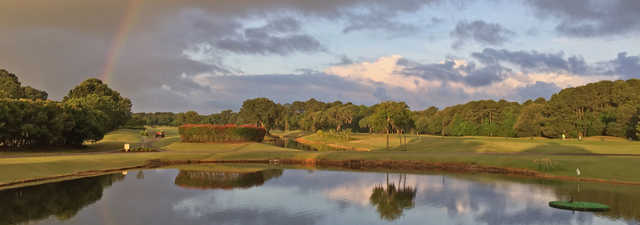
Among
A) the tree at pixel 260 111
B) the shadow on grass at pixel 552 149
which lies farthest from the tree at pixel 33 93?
the shadow on grass at pixel 552 149

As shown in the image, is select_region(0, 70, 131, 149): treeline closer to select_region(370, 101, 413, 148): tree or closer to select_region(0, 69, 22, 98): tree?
select_region(370, 101, 413, 148): tree

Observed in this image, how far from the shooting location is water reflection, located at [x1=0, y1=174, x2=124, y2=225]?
69.3 ft

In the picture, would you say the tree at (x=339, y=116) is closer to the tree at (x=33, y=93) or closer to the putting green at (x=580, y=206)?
the tree at (x=33, y=93)

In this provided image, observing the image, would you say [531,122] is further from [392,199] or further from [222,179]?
[222,179]

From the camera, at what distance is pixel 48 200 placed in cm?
2509

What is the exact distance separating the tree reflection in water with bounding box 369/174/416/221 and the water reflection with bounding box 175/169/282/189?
10069mm

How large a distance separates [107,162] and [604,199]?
4430 centimetres

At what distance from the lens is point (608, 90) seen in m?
106

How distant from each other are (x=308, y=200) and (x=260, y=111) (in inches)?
5114

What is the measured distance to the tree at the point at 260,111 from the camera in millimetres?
154500

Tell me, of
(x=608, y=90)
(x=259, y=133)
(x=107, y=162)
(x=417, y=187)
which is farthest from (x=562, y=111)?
(x=107, y=162)

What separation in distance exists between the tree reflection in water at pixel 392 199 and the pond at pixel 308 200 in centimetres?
6

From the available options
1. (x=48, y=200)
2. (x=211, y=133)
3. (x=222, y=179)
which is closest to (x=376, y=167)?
(x=222, y=179)

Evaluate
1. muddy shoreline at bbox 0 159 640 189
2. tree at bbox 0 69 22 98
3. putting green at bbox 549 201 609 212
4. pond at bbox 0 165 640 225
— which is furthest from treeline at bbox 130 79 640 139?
putting green at bbox 549 201 609 212
